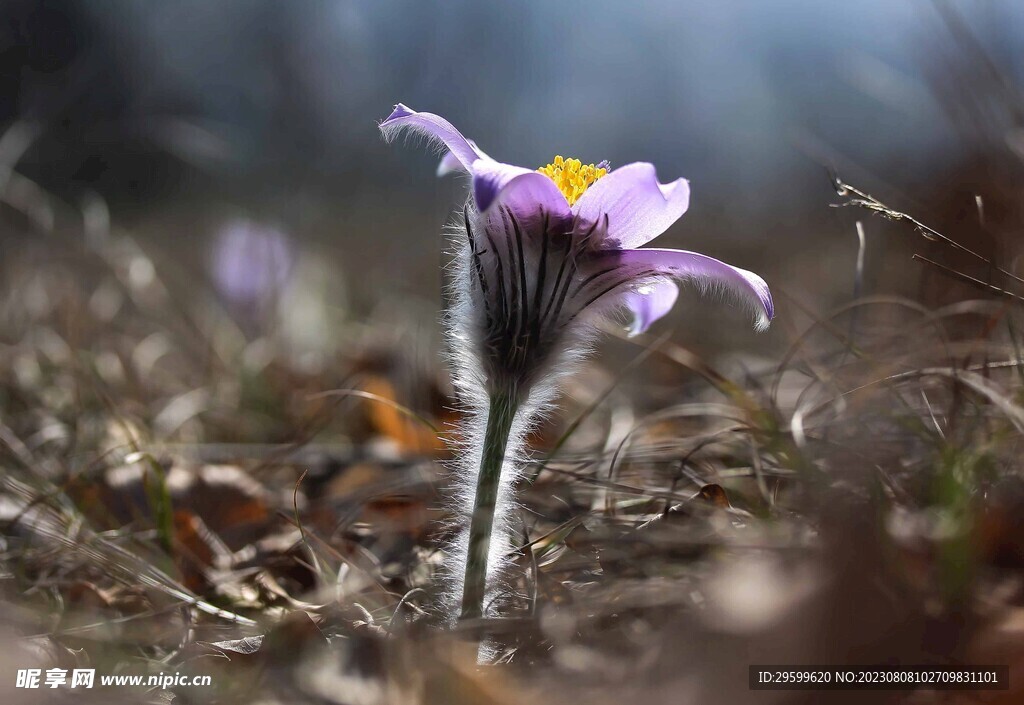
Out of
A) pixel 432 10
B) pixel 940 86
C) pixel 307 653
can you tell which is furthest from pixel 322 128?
pixel 307 653

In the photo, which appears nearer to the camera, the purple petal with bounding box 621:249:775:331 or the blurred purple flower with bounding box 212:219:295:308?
the purple petal with bounding box 621:249:775:331

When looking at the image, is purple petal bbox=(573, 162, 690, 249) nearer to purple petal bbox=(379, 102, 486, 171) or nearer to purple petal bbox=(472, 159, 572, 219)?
purple petal bbox=(472, 159, 572, 219)

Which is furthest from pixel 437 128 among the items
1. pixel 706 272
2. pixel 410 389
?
pixel 410 389

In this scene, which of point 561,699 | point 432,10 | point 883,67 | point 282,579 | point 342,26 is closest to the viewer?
point 561,699

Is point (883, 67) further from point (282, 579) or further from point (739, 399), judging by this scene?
point (282, 579)

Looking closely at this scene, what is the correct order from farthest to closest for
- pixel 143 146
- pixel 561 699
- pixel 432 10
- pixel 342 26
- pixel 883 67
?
pixel 143 146 < pixel 342 26 < pixel 432 10 < pixel 883 67 < pixel 561 699

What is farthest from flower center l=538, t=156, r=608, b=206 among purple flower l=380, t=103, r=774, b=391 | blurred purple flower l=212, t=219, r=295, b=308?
blurred purple flower l=212, t=219, r=295, b=308

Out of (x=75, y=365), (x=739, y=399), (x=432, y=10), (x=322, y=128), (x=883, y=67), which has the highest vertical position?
(x=322, y=128)

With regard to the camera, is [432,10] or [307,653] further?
[432,10]
